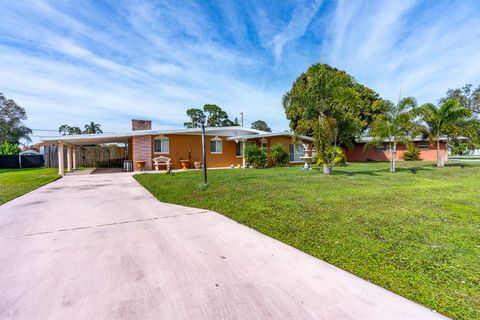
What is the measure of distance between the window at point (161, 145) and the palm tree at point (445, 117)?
17814 millimetres

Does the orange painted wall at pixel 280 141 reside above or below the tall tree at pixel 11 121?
below

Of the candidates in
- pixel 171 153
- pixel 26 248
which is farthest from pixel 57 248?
pixel 171 153

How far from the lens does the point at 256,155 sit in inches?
643

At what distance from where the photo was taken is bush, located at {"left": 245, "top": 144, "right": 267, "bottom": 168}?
1633cm

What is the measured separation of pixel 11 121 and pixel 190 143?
1500 inches

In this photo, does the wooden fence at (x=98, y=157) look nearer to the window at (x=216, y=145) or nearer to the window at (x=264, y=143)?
the window at (x=216, y=145)

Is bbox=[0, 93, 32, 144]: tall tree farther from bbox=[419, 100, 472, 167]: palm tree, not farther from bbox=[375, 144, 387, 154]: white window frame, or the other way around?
bbox=[375, 144, 387, 154]: white window frame

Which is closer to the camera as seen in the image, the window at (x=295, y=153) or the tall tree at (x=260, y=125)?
the window at (x=295, y=153)

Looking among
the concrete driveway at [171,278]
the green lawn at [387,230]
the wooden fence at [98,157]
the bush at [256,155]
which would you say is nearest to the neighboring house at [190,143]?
the bush at [256,155]

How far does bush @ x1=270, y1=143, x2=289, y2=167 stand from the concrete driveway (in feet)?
43.4

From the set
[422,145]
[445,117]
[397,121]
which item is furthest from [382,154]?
[397,121]

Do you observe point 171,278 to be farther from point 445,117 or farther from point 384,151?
point 384,151

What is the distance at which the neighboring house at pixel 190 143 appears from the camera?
15.0 meters

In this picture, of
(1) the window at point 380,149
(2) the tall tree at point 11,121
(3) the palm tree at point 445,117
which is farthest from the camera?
(2) the tall tree at point 11,121
